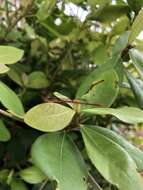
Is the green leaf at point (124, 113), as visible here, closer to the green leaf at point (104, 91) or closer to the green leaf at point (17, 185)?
the green leaf at point (104, 91)

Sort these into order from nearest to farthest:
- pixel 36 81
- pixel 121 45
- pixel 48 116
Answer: pixel 48 116
pixel 121 45
pixel 36 81

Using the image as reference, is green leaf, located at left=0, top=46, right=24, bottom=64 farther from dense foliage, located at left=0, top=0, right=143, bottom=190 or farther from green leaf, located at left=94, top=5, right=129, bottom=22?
green leaf, located at left=94, top=5, right=129, bottom=22

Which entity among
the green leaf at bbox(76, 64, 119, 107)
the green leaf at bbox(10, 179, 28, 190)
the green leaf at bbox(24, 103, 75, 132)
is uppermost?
the green leaf at bbox(24, 103, 75, 132)

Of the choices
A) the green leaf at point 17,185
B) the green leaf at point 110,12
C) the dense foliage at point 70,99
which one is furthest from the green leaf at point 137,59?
the green leaf at point 17,185

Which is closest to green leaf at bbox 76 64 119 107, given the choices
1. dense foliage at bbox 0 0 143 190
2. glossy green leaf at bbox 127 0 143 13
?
dense foliage at bbox 0 0 143 190

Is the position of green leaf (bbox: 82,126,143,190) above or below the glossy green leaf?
below

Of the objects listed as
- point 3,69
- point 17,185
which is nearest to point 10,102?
point 3,69

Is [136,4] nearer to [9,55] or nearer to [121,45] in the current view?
[121,45]

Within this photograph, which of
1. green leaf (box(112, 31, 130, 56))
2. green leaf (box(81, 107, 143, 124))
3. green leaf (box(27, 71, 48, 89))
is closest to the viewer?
green leaf (box(81, 107, 143, 124))
